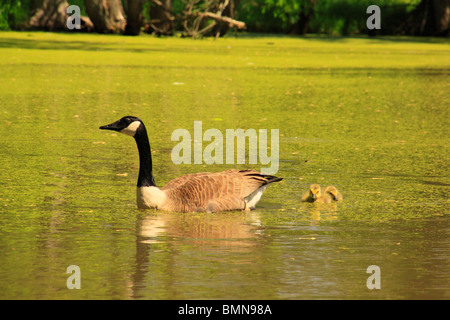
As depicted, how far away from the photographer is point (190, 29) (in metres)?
39.3

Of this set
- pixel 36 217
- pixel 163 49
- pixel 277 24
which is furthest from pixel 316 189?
pixel 277 24

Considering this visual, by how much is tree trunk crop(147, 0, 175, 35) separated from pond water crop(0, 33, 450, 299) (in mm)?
16569

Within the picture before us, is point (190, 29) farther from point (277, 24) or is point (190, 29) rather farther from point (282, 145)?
point (282, 145)

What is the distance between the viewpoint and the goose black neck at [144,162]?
7765 mm

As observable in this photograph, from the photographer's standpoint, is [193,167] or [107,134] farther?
[107,134]

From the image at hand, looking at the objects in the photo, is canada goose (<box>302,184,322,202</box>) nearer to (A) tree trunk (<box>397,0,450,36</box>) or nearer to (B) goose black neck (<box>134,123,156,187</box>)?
(B) goose black neck (<box>134,123,156,187</box>)

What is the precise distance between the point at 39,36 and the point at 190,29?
6.17 m

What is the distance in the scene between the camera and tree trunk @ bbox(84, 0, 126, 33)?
3909 cm

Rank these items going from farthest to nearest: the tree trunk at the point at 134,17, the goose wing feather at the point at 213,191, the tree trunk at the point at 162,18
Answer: the tree trunk at the point at 162,18 < the tree trunk at the point at 134,17 < the goose wing feather at the point at 213,191

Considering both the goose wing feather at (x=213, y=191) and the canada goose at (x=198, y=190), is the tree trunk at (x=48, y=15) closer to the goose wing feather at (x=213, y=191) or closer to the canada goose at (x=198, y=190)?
→ the canada goose at (x=198, y=190)

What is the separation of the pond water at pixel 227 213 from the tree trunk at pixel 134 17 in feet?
53.7

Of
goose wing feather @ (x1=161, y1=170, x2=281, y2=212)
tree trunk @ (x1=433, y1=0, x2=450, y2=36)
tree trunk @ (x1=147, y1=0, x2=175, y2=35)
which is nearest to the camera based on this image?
goose wing feather @ (x1=161, y1=170, x2=281, y2=212)

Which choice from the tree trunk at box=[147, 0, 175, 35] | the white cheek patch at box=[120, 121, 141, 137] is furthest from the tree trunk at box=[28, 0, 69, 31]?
the white cheek patch at box=[120, 121, 141, 137]

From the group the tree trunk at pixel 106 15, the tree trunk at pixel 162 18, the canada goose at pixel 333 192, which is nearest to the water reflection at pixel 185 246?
the canada goose at pixel 333 192
